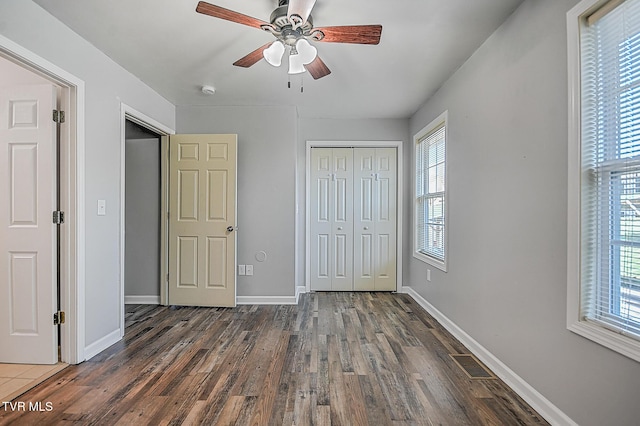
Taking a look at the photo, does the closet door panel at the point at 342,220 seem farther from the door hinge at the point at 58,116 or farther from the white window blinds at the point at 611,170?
the white window blinds at the point at 611,170

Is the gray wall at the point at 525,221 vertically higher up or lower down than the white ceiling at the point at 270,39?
lower down

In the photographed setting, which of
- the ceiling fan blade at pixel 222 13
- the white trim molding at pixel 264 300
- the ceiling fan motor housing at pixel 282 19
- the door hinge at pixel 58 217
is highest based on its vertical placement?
the ceiling fan motor housing at pixel 282 19

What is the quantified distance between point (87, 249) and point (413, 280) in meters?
3.56

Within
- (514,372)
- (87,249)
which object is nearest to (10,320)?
(87,249)

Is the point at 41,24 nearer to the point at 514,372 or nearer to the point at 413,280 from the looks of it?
the point at 514,372

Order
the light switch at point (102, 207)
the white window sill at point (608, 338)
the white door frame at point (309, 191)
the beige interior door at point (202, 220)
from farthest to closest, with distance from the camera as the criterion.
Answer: the white door frame at point (309, 191)
the beige interior door at point (202, 220)
the light switch at point (102, 207)
the white window sill at point (608, 338)

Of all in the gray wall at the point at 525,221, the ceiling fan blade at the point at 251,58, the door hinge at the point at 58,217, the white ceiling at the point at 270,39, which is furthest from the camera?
the door hinge at the point at 58,217

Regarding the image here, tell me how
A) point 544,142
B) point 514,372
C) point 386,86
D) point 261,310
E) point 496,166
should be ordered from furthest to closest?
1. point 261,310
2. point 386,86
3. point 496,166
4. point 514,372
5. point 544,142

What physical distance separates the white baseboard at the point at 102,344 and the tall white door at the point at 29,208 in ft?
0.64

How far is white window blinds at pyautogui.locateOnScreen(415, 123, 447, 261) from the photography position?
355 cm

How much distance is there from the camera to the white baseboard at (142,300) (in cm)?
399

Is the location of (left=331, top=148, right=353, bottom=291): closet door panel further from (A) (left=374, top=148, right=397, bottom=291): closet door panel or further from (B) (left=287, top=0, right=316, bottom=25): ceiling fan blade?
(B) (left=287, top=0, right=316, bottom=25): ceiling fan blade

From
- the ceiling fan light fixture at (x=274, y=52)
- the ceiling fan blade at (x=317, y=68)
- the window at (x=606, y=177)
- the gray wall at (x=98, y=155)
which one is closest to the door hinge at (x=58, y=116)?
the gray wall at (x=98, y=155)

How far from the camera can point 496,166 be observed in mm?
2359
